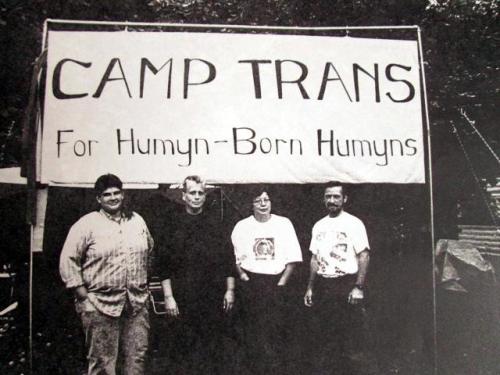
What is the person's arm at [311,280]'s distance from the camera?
13.9ft

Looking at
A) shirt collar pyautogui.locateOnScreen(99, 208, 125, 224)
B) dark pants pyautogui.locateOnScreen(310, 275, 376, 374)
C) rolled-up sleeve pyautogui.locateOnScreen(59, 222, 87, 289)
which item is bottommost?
dark pants pyautogui.locateOnScreen(310, 275, 376, 374)

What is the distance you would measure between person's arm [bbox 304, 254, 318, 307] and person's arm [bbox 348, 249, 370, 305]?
312 millimetres

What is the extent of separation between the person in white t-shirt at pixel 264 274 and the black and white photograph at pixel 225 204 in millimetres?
11

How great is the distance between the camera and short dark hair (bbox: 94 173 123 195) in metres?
3.84

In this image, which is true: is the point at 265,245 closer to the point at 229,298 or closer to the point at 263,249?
the point at 263,249

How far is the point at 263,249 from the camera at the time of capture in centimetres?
421

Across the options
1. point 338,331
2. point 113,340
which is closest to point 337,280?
point 338,331

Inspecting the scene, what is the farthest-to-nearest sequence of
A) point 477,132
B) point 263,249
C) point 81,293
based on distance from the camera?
point 477,132 < point 263,249 < point 81,293

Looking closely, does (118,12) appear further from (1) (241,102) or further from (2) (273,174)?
(2) (273,174)

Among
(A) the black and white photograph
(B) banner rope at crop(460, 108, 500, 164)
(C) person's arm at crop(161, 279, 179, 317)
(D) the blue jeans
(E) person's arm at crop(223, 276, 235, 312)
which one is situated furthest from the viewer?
(B) banner rope at crop(460, 108, 500, 164)

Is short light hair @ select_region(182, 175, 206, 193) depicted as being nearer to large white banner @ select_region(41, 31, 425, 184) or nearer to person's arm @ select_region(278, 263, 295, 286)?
large white banner @ select_region(41, 31, 425, 184)

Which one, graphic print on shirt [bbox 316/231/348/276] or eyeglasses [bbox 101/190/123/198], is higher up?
eyeglasses [bbox 101/190/123/198]

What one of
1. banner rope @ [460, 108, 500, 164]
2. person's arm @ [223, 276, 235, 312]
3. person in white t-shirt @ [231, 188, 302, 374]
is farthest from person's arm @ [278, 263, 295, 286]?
banner rope @ [460, 108, 500, 164]

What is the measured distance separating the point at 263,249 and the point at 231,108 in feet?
3.64
